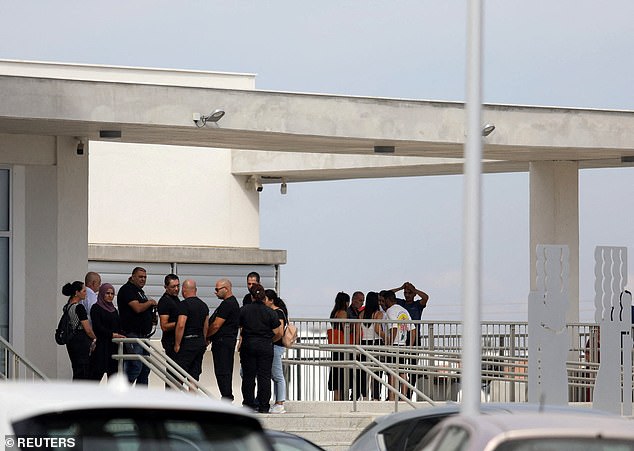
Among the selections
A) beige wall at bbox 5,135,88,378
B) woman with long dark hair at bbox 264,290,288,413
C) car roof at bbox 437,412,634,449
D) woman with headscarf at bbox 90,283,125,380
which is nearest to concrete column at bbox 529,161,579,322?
woman with long dark hair at bbox 264,290,288,413

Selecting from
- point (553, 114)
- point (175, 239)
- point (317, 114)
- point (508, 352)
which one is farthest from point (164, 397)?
point (175, 239)

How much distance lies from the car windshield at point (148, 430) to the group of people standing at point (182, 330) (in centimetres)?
1040

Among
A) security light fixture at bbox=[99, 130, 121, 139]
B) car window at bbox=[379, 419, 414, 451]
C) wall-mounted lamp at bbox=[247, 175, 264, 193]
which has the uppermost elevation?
security light fixture at bbox=[99, 130, 121, 139]

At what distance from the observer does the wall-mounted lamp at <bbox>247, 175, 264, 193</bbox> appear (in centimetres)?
2734

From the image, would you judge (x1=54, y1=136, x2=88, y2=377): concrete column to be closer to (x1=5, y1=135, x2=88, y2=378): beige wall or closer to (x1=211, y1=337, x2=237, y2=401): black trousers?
(x1=5, y1=135, x2=88, y2=378): beige wall

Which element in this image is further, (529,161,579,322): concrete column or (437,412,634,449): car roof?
(529,161,579,322): concrete column

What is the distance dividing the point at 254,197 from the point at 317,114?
9.47 metres

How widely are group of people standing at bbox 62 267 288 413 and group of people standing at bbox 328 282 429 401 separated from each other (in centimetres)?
375

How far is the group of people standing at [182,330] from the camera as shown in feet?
53.9

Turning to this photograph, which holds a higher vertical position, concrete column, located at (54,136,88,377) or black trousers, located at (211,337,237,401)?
concrete column, located at (54,136,88,377)

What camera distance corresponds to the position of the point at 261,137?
1872cm

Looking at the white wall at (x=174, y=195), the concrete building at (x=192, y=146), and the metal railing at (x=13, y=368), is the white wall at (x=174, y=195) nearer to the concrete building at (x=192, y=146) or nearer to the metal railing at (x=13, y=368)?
the concrete building at (x=192, y=146)

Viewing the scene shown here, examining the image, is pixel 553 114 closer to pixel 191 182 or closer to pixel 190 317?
pixel 190 317

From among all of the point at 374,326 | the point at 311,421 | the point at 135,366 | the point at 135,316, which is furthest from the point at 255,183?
the point at 311,421
